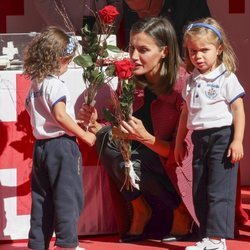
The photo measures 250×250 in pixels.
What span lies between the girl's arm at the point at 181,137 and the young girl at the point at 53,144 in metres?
0.34

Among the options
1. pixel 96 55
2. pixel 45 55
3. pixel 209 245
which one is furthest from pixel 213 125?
pixel 45 55

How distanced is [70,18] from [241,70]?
3.31 feet

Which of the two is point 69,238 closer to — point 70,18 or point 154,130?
point 154,130

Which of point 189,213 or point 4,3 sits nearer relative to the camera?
point 189,213

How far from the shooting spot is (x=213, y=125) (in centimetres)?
361

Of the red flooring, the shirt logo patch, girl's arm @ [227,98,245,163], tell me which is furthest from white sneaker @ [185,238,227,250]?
the shirt logo patch

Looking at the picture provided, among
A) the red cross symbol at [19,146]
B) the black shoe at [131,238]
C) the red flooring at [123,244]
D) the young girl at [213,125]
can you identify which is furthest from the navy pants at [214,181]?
the red cross symbol at [19,146]

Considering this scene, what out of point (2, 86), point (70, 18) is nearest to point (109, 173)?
point (2, 86)

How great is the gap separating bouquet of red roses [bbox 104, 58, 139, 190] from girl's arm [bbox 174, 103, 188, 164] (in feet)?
0.67

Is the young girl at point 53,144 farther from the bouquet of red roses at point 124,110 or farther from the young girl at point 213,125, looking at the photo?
the young girl at point 213,125

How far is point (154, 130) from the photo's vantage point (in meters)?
3.99

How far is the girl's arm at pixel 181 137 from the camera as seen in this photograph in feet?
12.3

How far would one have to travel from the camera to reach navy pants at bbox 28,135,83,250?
365 centimetres

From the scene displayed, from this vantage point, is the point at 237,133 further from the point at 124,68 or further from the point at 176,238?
the point at 176,238
